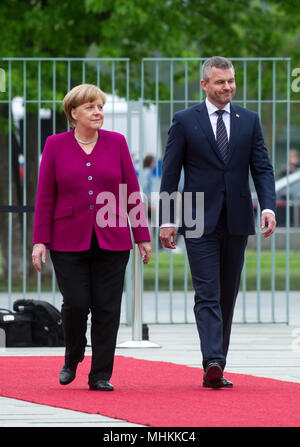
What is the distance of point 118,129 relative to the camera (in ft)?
38.0

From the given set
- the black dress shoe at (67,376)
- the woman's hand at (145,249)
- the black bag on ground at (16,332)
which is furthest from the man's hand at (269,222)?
the black bag on ground at (16,332)

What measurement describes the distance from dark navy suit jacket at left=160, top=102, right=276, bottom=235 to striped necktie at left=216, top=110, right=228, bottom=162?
0.03 metres

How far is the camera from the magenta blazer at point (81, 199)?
22.1 ft

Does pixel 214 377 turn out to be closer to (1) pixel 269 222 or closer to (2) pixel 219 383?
(2) pixel 219 383

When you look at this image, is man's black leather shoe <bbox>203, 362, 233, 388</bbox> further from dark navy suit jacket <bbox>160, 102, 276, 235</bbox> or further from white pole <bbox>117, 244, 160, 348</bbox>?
white pole <bbox>117, 244, 160, 348</bbox>

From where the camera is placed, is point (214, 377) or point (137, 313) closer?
point (214, 377)

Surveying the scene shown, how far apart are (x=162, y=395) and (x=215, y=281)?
72cm

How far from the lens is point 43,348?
933 cm

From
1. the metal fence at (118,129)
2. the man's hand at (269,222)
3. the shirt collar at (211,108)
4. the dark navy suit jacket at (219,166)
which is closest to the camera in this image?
the man's hand at (269,222)

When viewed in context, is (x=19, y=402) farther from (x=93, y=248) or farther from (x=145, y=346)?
(x=145, y=346)

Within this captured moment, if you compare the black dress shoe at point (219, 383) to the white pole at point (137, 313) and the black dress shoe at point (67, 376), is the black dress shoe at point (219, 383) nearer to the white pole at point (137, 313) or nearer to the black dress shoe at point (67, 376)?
the black dress shoe at point (67, 376)

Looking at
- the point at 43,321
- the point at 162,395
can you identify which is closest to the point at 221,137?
the point at 162,395

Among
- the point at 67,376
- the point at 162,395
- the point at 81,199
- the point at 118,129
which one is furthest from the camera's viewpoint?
the point at 118,129

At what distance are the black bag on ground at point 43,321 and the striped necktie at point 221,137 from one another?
267cm
